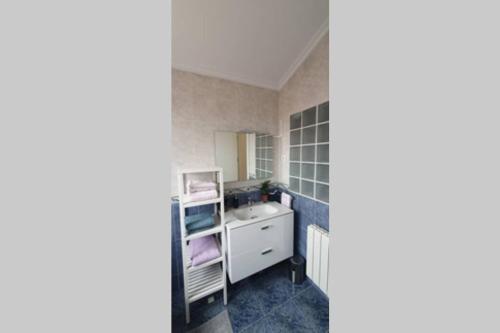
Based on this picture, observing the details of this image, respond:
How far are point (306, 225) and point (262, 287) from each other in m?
0.71

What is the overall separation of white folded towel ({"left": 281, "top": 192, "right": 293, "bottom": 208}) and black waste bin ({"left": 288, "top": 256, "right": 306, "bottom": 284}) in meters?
0.54

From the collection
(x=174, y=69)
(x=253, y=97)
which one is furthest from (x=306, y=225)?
(x=174, y=69)

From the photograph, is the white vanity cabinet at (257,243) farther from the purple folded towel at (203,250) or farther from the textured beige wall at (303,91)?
the textured beige wall at (303,91)

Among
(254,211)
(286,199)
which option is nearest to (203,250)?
(254,211)

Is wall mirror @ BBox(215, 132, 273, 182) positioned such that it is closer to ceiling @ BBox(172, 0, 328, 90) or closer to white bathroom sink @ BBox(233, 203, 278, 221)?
white bathroom sink @ BBox(233, 203, 278, 221)

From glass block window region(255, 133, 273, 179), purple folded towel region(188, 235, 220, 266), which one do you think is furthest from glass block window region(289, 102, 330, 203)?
purple folded towel region(188, 235, 220, 266)

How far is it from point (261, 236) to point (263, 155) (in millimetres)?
881

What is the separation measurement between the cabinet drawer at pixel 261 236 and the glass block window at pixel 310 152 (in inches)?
15.0

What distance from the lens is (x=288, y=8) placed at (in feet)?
3.55

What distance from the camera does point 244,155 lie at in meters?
1.68

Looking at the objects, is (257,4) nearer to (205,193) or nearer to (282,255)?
(205,193)

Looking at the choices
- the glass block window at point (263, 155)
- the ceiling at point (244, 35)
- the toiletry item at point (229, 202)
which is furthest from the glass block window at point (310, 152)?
the toiletry item at point (229, 202)

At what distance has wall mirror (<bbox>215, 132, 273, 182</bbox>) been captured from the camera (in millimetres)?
1553

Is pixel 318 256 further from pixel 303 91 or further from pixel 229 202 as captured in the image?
pixel 303 91
